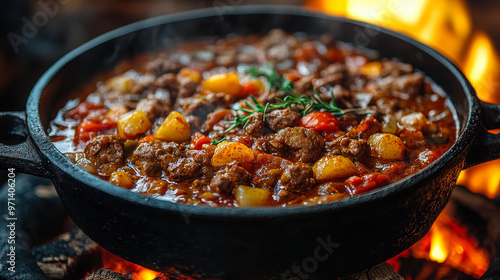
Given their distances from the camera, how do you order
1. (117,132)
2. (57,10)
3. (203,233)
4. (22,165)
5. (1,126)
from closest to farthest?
(203,233) → (22,165) → (1,126) → (117,132) → (57,10)

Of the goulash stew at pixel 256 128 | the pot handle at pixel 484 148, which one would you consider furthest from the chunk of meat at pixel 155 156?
the pot handle at pixel 484 148

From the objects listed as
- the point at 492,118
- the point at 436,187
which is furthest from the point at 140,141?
the point at 492,118

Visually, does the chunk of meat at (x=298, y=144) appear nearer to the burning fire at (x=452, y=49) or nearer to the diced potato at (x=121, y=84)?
the burning fire at (x=452, y=49)

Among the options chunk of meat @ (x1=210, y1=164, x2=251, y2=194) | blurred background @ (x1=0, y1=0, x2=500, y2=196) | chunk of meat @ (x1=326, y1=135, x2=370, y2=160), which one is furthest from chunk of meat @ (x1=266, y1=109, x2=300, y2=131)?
blurred background @ (x1=0, y1=0, x2=500, y2=196)

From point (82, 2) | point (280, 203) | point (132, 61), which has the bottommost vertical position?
point (280, 203)

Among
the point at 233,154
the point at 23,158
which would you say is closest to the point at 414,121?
the point at 233,154

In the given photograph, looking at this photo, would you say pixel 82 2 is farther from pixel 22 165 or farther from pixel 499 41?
pixel 499 41

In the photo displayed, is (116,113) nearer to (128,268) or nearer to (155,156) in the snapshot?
(155,156)
